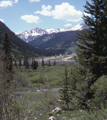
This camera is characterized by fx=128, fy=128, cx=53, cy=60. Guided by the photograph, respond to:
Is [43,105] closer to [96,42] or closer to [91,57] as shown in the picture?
[91,57]

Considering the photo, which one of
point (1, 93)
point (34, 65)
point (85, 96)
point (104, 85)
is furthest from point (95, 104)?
point (34, 65)

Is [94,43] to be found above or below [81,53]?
above

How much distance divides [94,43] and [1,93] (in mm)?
17919

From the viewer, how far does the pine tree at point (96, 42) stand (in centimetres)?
1944

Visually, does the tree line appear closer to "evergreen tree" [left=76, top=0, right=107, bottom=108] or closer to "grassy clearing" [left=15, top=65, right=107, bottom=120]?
"evergreen tree" [left=76, top=0, right=107, bottom=108]

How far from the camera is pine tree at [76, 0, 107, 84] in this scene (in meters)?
19.4

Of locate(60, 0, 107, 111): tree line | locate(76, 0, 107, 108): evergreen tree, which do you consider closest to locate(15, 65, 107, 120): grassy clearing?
locate(60, 0, 107, 111): tree line

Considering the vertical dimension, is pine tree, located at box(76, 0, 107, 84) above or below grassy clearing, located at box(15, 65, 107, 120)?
Answer: above

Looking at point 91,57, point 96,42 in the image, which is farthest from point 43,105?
point 96,42

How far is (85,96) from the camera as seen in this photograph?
1834 centimetres

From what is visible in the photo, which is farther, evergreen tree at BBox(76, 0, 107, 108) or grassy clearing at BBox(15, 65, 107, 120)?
evergreen tree at BBox(76, 0, 107, 108)

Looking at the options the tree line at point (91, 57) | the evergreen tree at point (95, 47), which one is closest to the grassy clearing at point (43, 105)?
the tree line at point (91, 57)

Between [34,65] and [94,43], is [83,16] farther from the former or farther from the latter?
[34,65]

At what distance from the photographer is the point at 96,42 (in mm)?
20531
